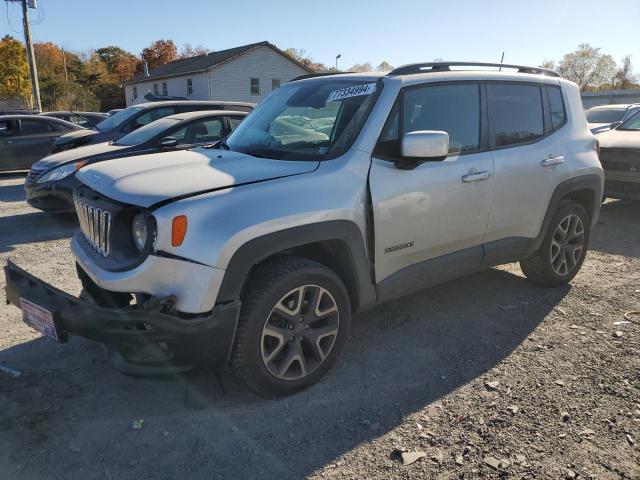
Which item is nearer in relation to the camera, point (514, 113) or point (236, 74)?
point (514, 113)

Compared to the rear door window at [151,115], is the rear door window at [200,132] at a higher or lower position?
→ lower

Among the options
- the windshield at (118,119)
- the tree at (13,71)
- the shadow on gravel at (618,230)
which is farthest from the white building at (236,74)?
the shadow on gravel at (618,230)

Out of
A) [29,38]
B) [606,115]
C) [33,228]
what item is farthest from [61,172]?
[29,38]

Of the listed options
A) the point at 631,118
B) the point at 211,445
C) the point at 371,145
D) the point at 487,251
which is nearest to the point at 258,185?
the point at 371,145

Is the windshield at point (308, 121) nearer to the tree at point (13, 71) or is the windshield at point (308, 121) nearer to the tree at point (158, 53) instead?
the tree at point (13, 71)

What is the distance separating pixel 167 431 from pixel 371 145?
210cm

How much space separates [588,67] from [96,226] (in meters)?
72.6

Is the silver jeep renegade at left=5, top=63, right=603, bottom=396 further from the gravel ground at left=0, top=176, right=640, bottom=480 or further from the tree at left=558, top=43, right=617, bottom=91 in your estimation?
the tree at left=558, top=43, right=617, bottom=91

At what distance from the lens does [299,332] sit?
303cm

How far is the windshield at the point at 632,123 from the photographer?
8921 millimetres

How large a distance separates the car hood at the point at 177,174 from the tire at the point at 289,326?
1.77ft

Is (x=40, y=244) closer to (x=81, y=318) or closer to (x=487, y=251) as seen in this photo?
(x=81, y=318)

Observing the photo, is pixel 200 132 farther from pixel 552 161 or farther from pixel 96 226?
pixel 552 161

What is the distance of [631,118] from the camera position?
30.1 ft
